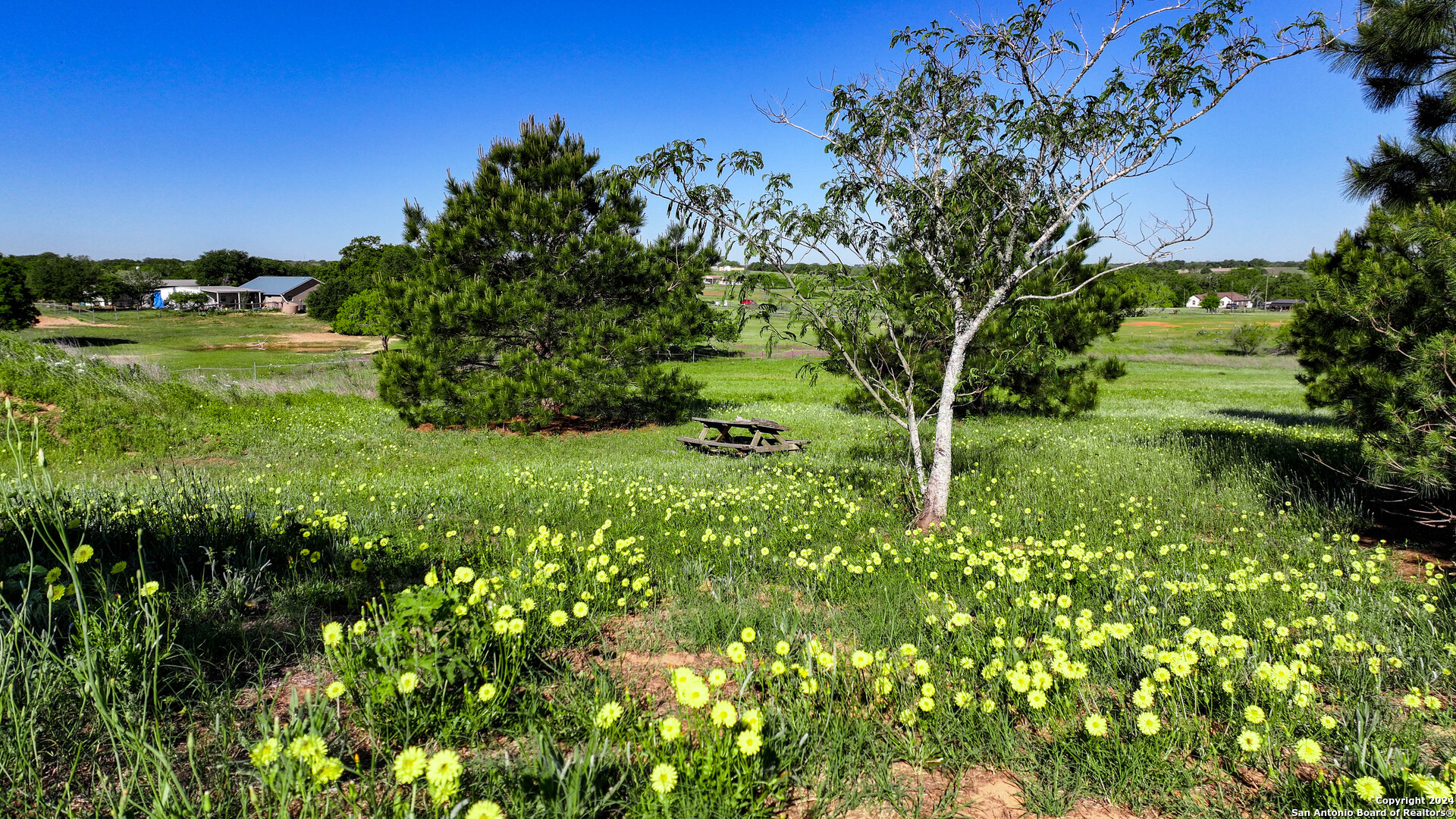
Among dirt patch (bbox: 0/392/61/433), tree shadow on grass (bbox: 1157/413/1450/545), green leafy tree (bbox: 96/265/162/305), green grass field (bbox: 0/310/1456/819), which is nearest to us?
green grass field (bbox: 0/310/1456/819)

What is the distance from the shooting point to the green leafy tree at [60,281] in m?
76.4

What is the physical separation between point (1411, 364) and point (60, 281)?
110 m

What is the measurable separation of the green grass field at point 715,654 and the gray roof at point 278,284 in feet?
337

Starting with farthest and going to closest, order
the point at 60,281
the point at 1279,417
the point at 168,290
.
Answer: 1. the point at 168,290
2. the point at 60,281
3. the point at 1279,417

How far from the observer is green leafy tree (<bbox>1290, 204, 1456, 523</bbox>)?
4.72 metres

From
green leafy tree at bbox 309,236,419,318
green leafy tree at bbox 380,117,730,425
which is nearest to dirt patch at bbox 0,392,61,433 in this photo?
green leafy tree at bbox 380,117,730,425

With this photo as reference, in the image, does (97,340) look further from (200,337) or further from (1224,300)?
(1224,300)

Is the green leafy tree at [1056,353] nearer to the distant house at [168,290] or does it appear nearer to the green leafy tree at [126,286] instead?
the distant house at [168,290]

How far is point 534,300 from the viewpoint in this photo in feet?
46.2

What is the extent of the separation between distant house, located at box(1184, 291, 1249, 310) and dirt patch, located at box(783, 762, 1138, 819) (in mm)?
139849

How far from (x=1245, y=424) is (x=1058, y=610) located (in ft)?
43.4

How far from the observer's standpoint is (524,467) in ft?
31.3

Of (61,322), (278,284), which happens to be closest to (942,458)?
(61,322)

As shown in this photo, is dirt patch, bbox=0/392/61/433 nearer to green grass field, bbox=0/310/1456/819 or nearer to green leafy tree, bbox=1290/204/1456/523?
green grass field, bbox=0/310/1456/819
